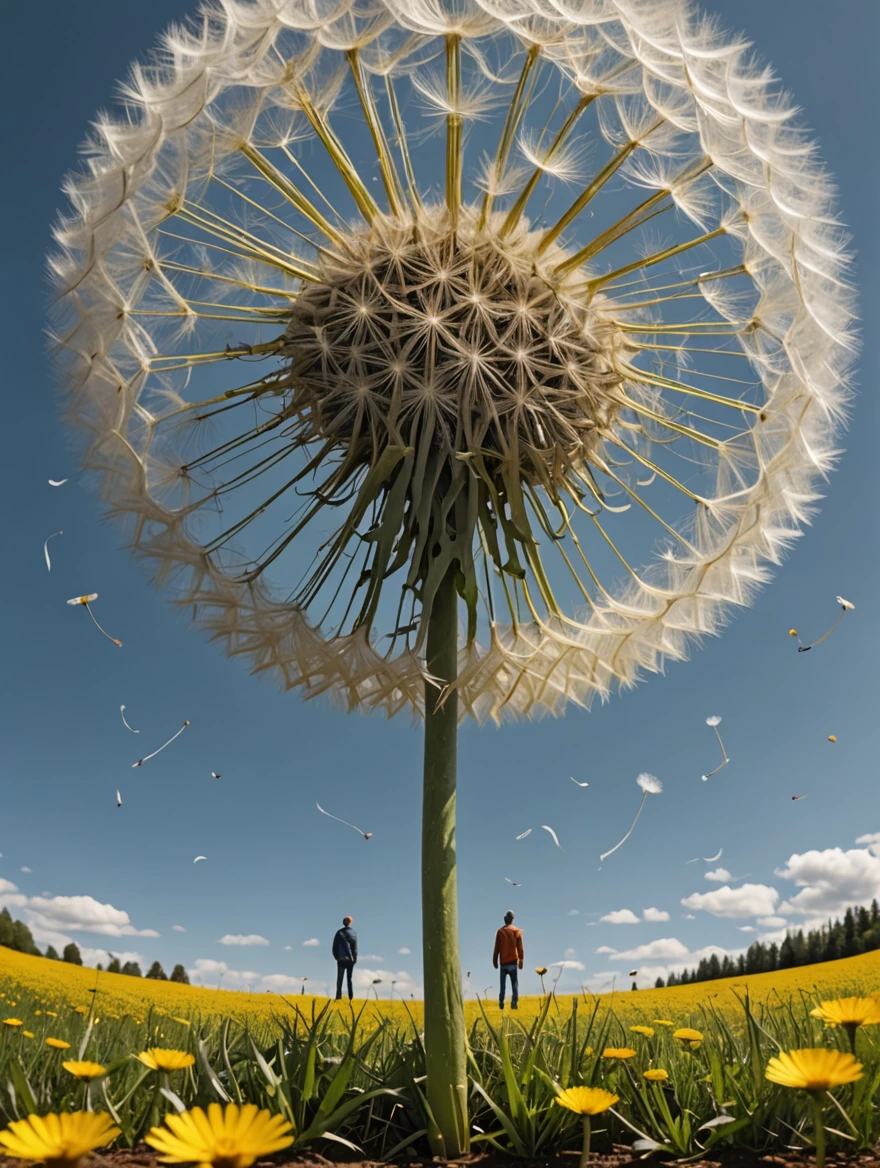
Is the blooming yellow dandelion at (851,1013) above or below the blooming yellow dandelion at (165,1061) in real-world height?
above

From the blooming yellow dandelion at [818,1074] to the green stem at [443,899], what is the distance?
2.32m

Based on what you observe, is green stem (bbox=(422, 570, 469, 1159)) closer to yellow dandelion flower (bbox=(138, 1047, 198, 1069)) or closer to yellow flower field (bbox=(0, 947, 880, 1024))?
yellow dandelion flower (bbox=(138, 1047, 198, 1069))

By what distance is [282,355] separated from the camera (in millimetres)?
5125

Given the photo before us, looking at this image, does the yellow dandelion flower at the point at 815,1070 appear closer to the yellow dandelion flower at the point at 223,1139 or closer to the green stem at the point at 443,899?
the yellow dandelion flower at the point at 223,1139

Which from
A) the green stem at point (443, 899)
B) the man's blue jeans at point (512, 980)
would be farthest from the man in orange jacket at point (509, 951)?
the green stem at point (443, 899)

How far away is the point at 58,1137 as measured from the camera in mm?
1640

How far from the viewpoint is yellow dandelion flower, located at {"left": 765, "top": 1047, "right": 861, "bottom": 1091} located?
1.89 m

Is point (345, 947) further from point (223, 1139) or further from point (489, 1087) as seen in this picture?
point (223, 1139)

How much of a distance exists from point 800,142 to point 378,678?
4.04m

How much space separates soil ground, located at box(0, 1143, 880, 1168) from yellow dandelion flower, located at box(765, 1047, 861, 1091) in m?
1.73

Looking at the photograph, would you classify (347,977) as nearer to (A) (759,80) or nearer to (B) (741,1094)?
(B) (741,1094)

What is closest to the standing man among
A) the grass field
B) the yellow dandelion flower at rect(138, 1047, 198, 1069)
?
the grass field

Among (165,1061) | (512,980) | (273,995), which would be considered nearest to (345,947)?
(512,980)

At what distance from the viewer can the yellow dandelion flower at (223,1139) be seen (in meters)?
1.48
